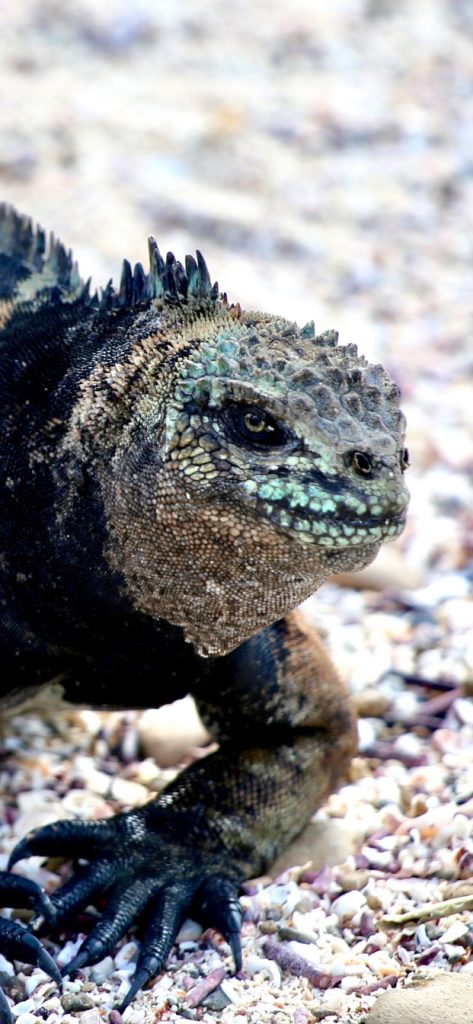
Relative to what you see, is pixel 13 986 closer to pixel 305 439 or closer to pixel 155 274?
pixel 305 439

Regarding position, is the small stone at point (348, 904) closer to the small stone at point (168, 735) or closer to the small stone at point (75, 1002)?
the small stone at point (75, 1002)

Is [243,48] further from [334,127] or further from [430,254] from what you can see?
[430,254]

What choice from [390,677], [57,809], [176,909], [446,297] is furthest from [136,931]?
[446,297]

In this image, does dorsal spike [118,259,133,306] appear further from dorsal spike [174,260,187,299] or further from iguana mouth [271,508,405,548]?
iguana mouth [271,508,405,548]

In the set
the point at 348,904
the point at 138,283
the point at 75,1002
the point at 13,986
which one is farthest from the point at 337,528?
the point at 13,986

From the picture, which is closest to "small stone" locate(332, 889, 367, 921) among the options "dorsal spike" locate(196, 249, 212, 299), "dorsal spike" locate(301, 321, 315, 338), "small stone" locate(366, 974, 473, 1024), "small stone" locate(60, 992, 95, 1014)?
"small stone" locate(366, 974, 473, 1024)
